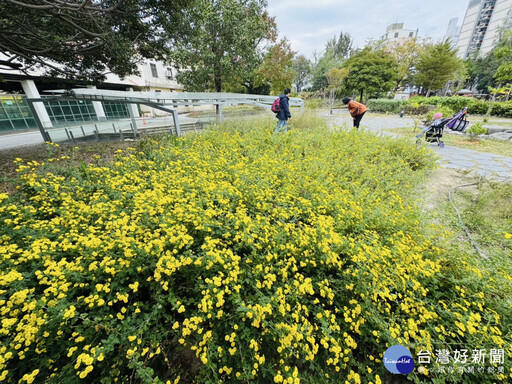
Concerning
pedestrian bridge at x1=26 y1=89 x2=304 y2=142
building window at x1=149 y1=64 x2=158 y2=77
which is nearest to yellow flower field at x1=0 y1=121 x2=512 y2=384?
pedestrian bridge at x1=26 y1=89 x2=304 y2=142

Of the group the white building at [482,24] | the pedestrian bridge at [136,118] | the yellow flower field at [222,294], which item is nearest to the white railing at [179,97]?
the pedestrian bridge at [136,118]

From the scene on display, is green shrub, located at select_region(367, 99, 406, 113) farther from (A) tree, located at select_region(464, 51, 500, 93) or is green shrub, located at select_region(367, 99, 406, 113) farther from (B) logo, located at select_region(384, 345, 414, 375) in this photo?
(A) tree, located at select_region(464, 51, 500, 93)

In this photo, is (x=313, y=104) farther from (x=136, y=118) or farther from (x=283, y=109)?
(x=136, y=118)

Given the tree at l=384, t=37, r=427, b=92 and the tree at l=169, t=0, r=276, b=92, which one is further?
the tree at l=384, t=37, r=427, b=92

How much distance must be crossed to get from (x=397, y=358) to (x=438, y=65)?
33723mm

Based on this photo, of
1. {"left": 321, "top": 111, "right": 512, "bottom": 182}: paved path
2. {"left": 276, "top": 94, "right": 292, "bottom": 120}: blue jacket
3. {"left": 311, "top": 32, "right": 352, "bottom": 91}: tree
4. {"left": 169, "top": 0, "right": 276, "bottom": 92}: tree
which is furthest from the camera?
{"left": 311, "top": 32, "right": 352, "bottom": 91}: tree

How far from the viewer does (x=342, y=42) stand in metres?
46.8

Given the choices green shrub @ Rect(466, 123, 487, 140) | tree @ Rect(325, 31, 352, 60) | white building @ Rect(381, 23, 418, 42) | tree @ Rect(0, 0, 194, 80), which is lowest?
green shrub @ Rect(466, 123, 487, 140)

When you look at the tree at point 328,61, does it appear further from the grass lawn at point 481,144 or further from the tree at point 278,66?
the grass lawn at point 481,144

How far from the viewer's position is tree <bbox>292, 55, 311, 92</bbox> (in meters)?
42.6

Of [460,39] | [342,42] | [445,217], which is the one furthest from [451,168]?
[460,39]

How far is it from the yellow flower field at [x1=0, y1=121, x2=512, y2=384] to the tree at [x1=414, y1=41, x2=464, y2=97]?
31827 millimetres

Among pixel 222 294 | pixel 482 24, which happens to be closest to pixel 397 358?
pixel 222 294

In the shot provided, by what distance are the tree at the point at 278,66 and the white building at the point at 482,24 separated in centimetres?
6028
